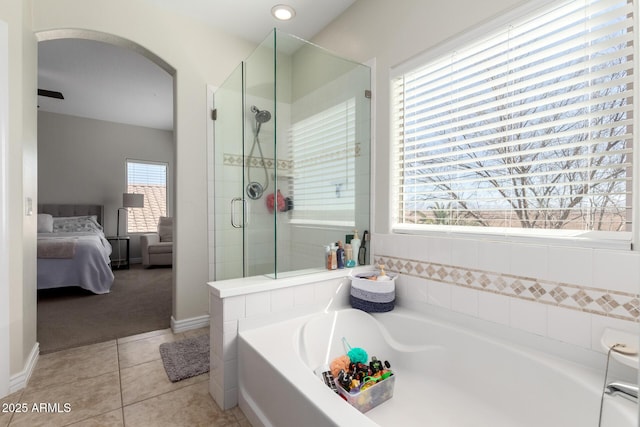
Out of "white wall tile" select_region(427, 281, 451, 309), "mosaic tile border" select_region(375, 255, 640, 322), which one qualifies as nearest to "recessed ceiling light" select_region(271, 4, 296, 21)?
"mosaic tile border" select_region(375, 255, 640, 322)

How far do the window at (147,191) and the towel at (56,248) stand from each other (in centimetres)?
246

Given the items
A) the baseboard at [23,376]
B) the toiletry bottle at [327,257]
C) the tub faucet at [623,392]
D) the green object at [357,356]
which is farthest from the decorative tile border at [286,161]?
the baseboard at [23,376]

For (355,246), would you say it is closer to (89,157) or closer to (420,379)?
(420,379)

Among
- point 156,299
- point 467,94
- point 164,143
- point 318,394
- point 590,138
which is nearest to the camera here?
point 318,394

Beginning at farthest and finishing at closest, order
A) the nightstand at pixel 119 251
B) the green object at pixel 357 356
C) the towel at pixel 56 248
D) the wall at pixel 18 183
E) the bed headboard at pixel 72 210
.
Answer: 1. the nightstand at pixel 119 251
2. the bed headboard at pixel 72 210
3. the towel at pixel 56 248
4. the wall at pixel 18 183
5. the green object at pixel 357 356

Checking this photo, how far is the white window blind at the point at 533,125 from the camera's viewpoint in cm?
122

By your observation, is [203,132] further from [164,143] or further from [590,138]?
[164,143]

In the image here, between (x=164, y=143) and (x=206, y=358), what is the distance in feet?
18.3

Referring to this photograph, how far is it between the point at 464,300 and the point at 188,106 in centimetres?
261

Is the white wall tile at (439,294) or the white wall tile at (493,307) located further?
the white wall tile at (439,294)

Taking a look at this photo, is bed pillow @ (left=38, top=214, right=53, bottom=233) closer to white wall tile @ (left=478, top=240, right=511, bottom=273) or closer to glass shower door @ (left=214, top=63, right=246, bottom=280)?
glass shower door @ (left=214, top=63, right=246, bottom=280)

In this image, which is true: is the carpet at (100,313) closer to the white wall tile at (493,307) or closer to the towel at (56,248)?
the towel at (56,248)

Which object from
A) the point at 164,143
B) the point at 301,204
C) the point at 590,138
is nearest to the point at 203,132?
the point at 301,204

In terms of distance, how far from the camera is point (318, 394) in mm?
1065
